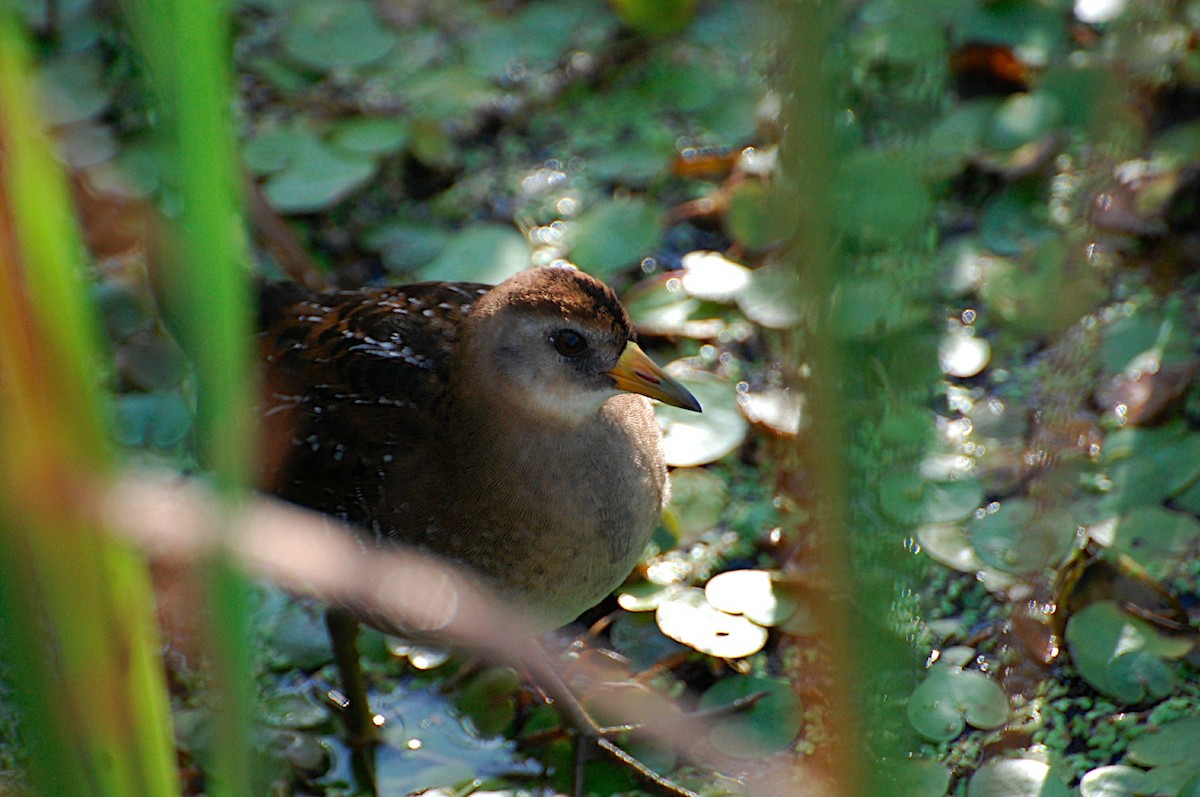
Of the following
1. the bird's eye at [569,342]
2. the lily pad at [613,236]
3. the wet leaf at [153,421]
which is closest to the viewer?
the bird's eye at [569,342]

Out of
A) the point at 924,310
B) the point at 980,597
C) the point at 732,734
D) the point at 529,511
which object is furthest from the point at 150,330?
the point at 924,310

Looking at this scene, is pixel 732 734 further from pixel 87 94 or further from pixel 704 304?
pixel 87 94

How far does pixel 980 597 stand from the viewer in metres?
2.54

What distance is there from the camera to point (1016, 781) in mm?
2102

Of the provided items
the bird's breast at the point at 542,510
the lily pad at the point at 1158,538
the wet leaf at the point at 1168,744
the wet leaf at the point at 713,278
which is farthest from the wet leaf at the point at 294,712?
the lily pad at the point at 1158,538

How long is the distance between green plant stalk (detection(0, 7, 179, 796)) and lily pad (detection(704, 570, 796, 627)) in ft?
5.63

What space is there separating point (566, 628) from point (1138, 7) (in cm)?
178

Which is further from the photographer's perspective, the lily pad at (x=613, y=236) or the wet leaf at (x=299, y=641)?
the lily pad at (x=613, y=236)

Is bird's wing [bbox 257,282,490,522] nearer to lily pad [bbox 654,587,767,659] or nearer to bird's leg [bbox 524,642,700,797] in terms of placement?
bird's leg [bbox 524,642,700,797]

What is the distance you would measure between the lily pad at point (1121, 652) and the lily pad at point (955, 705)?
18 centimetres

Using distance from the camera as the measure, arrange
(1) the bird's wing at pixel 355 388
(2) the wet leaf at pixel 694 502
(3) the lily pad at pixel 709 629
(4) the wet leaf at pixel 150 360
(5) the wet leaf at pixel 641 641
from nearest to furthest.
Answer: (1) the bird's wing at pixel 355 388 → (3) the lily pad at pixel 709 629 → (5) the wet leaf at pixel 641 641 → (2) the wet leaf at pixel 694 502 → (4) the wet leaf at pixel 150 360

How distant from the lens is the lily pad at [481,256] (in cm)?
326

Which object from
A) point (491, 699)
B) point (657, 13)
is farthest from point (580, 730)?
point (657, 13)

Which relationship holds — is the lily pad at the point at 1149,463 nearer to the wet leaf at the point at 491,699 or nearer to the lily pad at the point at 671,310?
the lily pad at the point at 671,310
